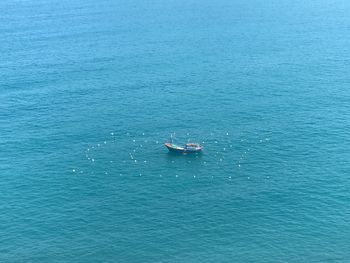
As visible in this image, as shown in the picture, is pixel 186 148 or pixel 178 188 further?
pixel 186 148

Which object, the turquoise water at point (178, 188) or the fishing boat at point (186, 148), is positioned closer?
the turquoise water at point (178, 188)

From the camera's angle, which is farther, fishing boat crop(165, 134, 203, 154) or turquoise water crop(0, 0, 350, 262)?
fishing boat crop(165, 134, 203, 154)

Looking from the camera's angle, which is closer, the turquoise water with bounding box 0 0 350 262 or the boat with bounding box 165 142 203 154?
the turquoise water with bounding box 0 0 350 262

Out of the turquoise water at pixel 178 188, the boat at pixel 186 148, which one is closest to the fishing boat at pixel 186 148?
the boat at pixel 186 148

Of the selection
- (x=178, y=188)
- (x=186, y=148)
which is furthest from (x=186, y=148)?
(x=178, y=188)

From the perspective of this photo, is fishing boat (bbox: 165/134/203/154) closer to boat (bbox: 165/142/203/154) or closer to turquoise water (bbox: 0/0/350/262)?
boat (bbox: 165/142/203/154)

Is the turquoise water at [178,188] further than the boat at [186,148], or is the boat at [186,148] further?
the boat at [186,148]

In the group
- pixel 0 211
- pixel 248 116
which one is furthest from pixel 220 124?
pixel 0 211

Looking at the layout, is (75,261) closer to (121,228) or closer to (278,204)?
(121,228)

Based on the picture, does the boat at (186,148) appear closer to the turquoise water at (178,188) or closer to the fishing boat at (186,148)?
the fishing boat at (186,148)

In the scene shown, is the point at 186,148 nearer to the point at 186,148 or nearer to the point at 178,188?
the point at 186,148

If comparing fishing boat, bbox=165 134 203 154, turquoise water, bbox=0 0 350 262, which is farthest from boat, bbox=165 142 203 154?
turquoise water, bbox=0 0 350 262
